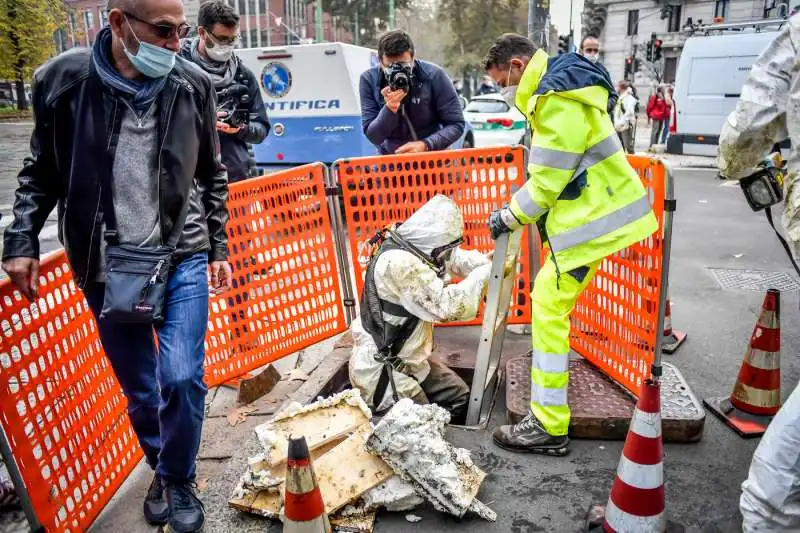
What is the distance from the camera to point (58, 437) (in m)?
2.44

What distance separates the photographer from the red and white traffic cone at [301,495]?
2.06 meters

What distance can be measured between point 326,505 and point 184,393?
2.35 ft

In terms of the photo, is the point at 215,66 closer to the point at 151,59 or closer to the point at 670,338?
the point at 151,59

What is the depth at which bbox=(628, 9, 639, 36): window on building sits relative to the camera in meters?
43.7

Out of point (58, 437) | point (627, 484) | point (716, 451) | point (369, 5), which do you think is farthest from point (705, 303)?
point (369, 5)

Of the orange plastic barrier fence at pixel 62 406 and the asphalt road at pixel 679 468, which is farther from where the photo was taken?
the asphalt road at pixel 679 468

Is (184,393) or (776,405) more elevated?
(184,393)

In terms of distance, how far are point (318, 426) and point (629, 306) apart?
1.75 metres

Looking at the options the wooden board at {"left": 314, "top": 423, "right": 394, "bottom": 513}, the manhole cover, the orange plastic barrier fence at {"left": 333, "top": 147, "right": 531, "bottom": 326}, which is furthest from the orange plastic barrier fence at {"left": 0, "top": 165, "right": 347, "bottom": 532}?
the manhole cover

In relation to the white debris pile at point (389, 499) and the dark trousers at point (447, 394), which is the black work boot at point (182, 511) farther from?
the dark trousers at point (447, 394)

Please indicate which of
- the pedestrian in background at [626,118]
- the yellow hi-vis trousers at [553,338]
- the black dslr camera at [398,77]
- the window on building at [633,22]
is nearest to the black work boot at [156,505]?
the yellow hi-vis trousers at [553,338]

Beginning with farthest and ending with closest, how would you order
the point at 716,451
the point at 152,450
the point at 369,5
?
1. the point at 369,5
2. the point at 716,451
3. the point at 152,450

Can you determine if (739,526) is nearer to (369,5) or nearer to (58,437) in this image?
(58,437)

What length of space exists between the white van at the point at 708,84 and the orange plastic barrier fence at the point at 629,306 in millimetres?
11637
